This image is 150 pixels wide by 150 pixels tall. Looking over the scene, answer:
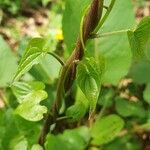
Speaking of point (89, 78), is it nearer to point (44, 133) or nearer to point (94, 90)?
point (94, 90)

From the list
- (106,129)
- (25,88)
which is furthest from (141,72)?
(25,88)

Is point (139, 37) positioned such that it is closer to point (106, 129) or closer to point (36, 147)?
point (36, 147)

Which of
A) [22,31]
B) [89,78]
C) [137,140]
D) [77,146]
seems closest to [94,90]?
[89,78]

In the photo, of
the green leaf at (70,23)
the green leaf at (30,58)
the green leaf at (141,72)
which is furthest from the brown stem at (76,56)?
the green leaf at (141,72)

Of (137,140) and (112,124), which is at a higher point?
(112,124)

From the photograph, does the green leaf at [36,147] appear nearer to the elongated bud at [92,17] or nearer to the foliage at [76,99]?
the foliage at [76,99]

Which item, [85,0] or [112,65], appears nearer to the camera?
[85,0]
